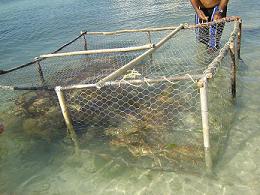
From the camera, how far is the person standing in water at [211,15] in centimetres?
819

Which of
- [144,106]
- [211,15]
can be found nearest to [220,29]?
[211,15]

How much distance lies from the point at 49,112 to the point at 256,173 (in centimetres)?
469

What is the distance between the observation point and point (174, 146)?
5.94 meters

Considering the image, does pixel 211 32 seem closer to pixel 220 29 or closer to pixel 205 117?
pixel 220 29

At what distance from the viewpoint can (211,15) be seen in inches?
339

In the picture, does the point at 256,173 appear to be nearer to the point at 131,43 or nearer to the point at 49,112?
the point at 49,112

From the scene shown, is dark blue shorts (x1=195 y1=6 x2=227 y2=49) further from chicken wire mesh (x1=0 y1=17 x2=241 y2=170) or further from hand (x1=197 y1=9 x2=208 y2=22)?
hand (x1=197 y1=9 x2=208 y2=22)

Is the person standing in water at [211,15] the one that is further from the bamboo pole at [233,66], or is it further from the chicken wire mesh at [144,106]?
the bamboo pole at [233,66]

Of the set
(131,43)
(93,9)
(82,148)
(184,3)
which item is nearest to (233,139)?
(82,148)

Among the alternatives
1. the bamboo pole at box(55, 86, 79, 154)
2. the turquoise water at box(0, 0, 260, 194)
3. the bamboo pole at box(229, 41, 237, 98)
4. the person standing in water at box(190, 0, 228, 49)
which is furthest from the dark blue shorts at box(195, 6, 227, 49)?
the bamboo pole at box(55, 86, 79, 154)

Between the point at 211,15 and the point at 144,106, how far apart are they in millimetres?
3365

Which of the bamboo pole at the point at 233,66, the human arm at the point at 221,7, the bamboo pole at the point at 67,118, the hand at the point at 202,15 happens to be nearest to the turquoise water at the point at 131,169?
the bamboo pole at the point at 67,118

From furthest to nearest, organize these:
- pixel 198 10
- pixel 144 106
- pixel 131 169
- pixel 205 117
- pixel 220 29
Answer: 1. pixel 198 10
2. pixel 220 29
3. pixel 144 106
4. pixel 131 169
5. pixel 205 117

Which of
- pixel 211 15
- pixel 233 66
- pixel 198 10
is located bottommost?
pixel 233 66
